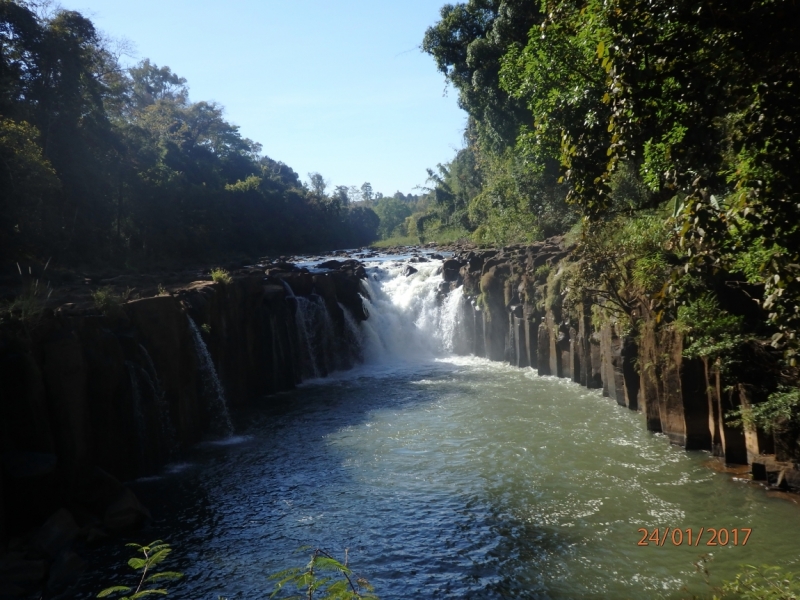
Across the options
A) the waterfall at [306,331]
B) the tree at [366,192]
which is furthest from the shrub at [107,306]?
the tree at [366,192]

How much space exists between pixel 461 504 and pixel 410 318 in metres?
18.1

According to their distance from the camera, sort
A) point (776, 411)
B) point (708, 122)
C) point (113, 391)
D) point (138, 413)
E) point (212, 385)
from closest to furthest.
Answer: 1. point (708, 122)
2. point (776, 411)
3. point (113, 391)
4. point (138, 413)
5. point (212, 385)

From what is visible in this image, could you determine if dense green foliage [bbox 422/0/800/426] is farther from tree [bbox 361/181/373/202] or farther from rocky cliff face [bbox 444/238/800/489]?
tree [bbox 361/181/373/202]

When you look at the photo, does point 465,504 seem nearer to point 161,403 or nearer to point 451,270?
point 161,403

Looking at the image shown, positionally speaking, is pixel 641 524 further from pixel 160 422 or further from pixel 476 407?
pixel 160 422

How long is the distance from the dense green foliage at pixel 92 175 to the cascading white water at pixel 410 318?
528 inches

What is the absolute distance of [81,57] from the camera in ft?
106

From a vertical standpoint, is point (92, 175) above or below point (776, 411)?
above

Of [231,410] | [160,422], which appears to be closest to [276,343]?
[231,410]

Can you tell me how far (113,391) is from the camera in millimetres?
13461

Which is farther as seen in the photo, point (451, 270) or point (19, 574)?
point (451, 270)

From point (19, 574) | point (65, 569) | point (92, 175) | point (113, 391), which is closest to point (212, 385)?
point (113, 391)

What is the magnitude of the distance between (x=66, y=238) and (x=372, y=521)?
24495mm

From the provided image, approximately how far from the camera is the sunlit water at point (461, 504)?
363 inches
